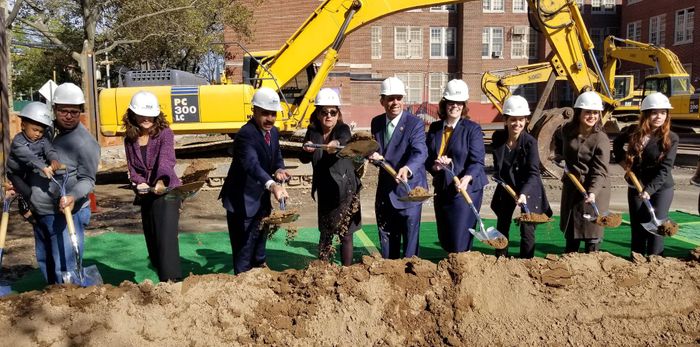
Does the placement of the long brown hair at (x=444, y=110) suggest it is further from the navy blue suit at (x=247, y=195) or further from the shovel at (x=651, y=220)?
the shovel at (x=651, y=220)

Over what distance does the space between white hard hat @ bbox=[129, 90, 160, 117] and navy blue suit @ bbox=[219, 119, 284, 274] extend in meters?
0.64

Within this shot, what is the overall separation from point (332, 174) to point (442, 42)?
33664mm

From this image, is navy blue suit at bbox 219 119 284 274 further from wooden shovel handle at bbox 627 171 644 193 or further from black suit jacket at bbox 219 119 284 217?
wooden shovel handle at bbox 627 171 644 193

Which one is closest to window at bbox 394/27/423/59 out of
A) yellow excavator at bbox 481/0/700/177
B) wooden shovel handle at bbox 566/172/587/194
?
yellow excavator at bbox 481/0/700/177

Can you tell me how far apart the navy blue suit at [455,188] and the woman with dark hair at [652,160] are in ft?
5.04

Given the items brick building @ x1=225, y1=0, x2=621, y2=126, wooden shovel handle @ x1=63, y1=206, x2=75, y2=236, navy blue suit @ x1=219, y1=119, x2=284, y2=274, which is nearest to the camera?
wooden shovel handle @ x1=63, y1=206, x2=75, y2=236

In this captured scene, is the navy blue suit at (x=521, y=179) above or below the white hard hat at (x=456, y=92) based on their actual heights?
below

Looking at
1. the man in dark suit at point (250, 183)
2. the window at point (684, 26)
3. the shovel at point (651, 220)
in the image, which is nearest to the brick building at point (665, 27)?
the window at point (684, 26)

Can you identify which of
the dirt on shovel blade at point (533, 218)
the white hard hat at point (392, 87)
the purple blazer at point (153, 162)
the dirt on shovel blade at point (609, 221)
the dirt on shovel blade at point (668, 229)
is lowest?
the dirt on shovel blade at point (668, 229)

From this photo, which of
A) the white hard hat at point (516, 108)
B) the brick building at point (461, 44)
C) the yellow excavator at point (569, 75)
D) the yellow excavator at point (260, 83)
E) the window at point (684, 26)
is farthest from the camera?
the brick building at point (461, 44)

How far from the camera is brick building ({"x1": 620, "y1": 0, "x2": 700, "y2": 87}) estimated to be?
29734mm

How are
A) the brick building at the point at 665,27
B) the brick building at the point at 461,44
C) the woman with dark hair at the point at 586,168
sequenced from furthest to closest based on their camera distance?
the brick building at the point at 461,44
the brick building at the point at 665,27
the woman with dark hair at the point at 586,168

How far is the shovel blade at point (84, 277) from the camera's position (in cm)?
423

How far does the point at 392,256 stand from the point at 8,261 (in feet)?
13.6
